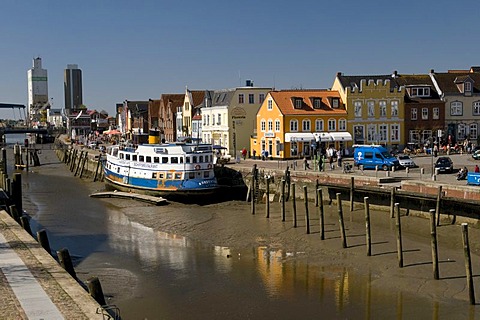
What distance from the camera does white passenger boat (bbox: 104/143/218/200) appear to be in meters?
42.6

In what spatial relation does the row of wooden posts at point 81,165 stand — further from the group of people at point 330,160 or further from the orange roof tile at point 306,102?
the group of people at point 330,160

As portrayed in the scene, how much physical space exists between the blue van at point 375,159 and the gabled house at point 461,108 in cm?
1976

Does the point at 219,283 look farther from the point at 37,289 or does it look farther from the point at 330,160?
the point at 330,160

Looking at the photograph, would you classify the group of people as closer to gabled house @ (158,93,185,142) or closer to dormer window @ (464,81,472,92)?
dormer window @ (464,81,472,92)

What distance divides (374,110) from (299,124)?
7730mm

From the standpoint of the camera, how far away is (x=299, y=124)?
5588cm

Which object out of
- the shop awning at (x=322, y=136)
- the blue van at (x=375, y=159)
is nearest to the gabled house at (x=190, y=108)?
the shop awning at (x=322, y=136)

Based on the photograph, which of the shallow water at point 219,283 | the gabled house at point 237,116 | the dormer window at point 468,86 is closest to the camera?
the shallow water at point 219,283

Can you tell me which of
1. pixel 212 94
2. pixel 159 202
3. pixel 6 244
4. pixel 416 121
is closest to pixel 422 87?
pixel 416 121

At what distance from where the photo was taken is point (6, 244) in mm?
22625

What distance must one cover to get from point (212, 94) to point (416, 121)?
23.7m

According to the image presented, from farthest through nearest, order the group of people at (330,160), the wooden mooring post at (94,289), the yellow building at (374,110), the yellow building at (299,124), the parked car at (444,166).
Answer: the yellow building at (374,110) → the yellow building at (299,124) → the group of people at (330,160) → the parked car at (444,166) → the wooden mooring post at (94,289)

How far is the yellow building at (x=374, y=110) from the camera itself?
57.7 metres

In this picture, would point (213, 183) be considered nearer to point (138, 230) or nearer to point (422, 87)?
point (138, 230)
